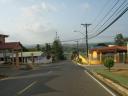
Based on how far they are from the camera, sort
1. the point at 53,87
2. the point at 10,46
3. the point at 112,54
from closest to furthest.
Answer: the point at 53,87 < the point at 112,54 < the point at 10,46

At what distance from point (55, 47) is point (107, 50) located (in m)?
77.4

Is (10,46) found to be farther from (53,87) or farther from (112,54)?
(53,87)

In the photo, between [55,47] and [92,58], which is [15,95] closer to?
[92,58]

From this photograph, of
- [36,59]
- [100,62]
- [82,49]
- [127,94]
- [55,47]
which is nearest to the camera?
[127,94]

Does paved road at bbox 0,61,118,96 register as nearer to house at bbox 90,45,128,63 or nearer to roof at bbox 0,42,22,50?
house at bbox 90,45,128,63

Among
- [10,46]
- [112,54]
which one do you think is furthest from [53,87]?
[10,46]

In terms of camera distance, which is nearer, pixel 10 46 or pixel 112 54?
pixel 112 54

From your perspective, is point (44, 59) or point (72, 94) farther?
point (44, 59)

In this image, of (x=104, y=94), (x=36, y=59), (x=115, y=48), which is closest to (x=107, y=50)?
(x=115, y=48)

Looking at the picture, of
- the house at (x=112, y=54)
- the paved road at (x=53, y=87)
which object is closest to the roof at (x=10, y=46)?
the house at (x=112, y=54)

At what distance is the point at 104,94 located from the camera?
16.5m

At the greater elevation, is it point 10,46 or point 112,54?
point 10,46

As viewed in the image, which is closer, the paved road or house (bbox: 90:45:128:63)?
the paved road

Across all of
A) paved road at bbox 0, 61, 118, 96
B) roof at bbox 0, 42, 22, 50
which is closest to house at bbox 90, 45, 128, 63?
roof at bbox 0, 42, 22, 50
